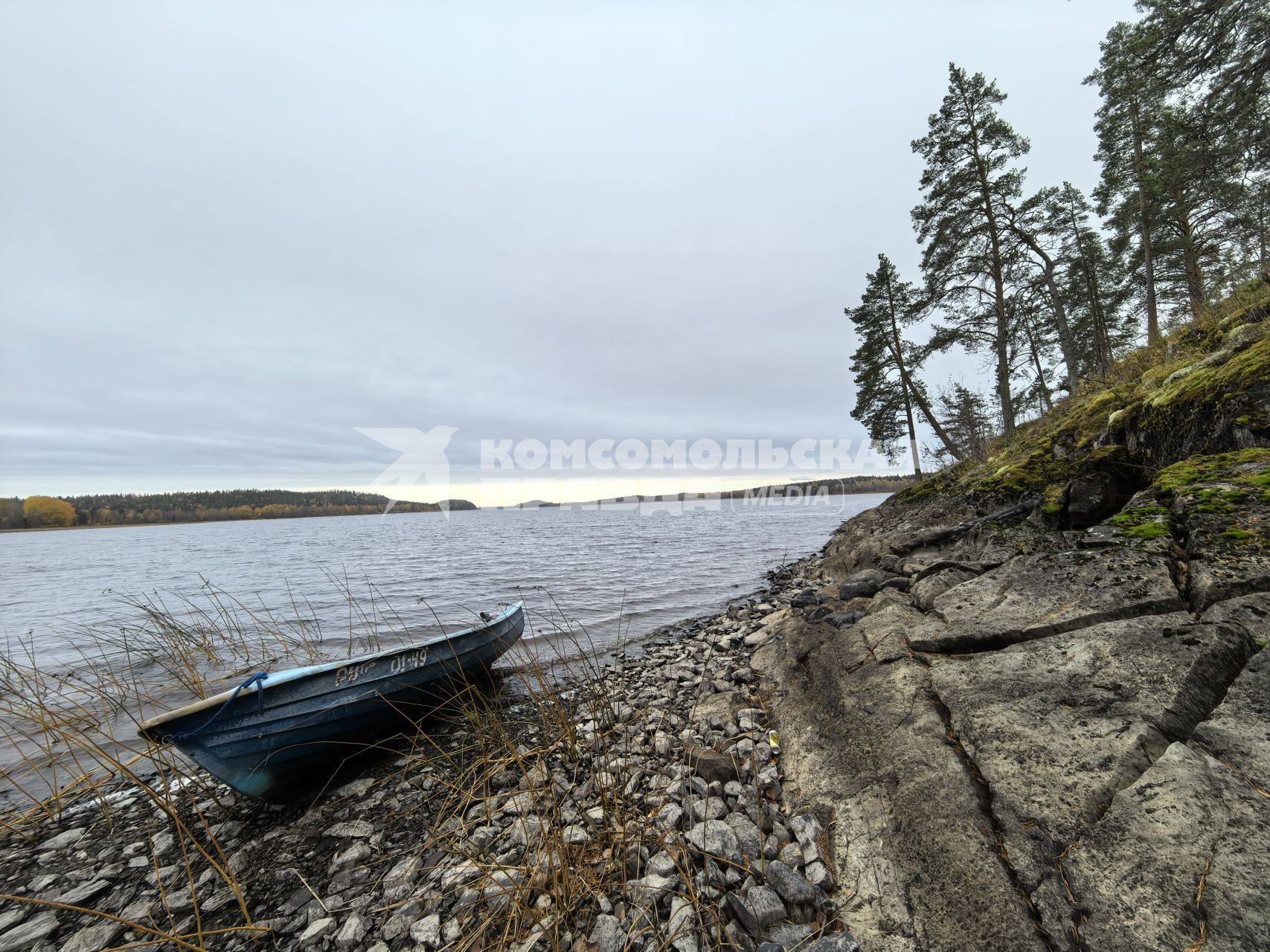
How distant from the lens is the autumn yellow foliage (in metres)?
94.4

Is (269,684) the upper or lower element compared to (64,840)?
upper

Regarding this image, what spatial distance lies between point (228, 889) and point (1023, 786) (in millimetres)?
6962

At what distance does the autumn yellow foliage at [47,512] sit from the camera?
94438 mm

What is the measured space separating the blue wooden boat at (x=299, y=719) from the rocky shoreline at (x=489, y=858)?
414 mm

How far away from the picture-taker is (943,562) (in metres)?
7.15

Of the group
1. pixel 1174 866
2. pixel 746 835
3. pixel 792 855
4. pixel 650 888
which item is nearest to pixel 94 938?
pixel 650 888

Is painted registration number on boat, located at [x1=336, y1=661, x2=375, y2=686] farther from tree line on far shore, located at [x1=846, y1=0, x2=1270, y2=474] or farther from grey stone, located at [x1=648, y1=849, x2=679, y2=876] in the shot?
tree line on far shore, located at [x1=846, y1=0, x2=1270, y2=474]

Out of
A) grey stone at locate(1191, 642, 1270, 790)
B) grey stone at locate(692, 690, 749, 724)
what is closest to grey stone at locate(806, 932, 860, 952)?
grey stone at locate(1191, 642, 1270, 790)

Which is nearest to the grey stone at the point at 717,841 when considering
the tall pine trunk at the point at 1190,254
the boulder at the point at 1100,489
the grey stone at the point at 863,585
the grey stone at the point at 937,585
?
the grey stone at the point at 937,585

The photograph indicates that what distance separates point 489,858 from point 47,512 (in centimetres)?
14985

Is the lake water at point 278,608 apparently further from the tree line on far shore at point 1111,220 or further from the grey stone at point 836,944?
the tree line on far shore at point 1111,220

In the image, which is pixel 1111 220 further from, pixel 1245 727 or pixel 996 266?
pixel 1245 727

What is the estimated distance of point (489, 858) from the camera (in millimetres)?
4023

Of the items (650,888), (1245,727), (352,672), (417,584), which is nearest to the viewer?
(1245,727)
